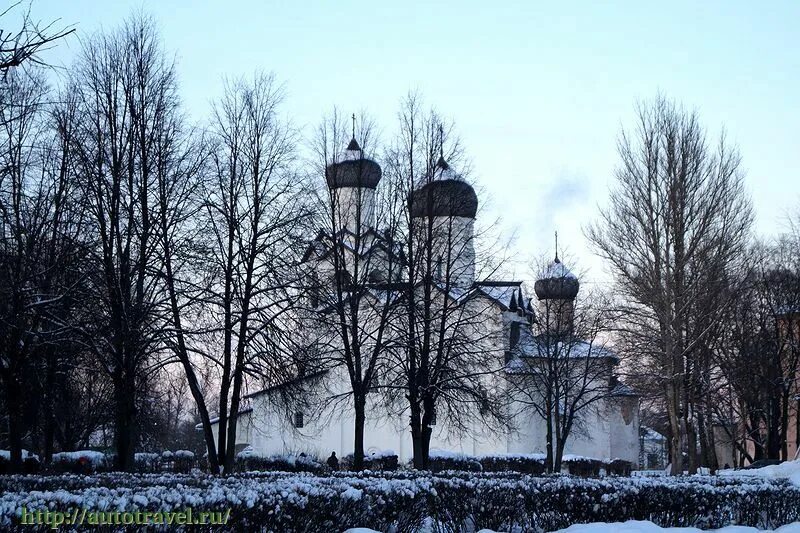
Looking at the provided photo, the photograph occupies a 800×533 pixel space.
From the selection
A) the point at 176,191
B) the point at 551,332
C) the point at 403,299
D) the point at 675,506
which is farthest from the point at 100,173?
the point at 551,332

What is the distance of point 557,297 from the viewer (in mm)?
41781

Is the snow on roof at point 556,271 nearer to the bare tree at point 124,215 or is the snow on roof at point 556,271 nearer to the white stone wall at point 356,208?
the white stone wall at point 356,208

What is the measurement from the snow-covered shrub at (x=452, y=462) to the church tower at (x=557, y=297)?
6739mm

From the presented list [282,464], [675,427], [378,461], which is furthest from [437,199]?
[378,461]

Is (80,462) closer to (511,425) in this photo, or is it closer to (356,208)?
(356,208)

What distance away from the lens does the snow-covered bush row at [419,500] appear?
32.1ft

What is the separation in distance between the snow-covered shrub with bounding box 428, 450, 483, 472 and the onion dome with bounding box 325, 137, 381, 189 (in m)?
12.2

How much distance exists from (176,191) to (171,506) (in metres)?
12.3

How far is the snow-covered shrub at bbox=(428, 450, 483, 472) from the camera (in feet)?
127

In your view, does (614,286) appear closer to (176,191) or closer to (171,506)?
(176,191)

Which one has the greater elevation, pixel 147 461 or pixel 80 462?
pixel 80 462

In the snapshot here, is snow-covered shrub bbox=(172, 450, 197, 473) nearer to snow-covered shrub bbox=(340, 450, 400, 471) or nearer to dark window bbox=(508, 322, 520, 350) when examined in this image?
snow-covered shrub bbox=(340, 450, 400, 471)

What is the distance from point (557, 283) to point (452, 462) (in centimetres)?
968

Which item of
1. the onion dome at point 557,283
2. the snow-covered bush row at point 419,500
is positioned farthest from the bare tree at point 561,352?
the snow-covered bush row at point 419,500
